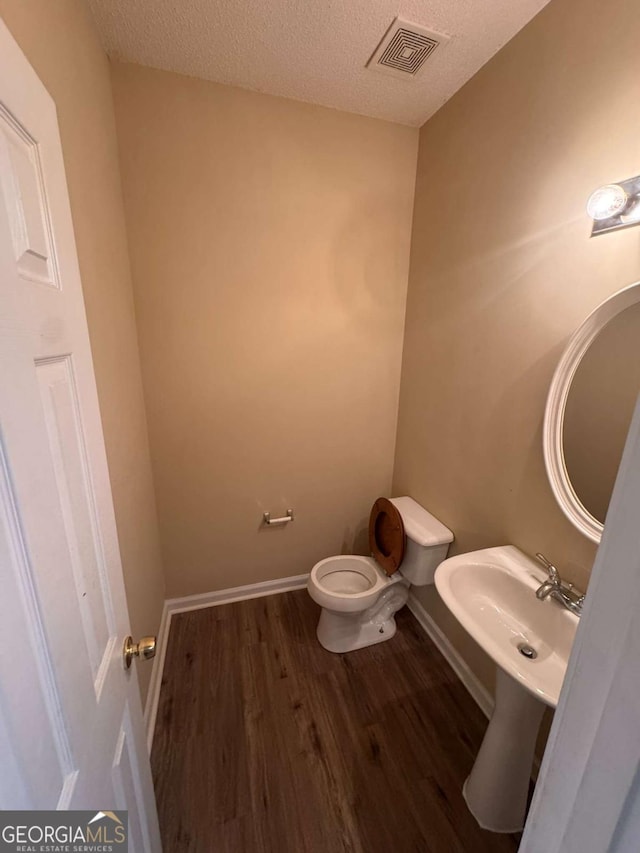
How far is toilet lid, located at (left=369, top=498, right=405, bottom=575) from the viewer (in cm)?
183

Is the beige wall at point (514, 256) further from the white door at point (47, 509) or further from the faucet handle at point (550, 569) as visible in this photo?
the white door at point (47, 509)

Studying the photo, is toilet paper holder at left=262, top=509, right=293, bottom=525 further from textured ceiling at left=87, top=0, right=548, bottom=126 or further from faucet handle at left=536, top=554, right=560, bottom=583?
textured ceiling at left=87, top=0, right=548, bottom=126

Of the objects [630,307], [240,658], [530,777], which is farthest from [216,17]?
[530,777]

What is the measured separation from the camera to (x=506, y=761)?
1.16 meters

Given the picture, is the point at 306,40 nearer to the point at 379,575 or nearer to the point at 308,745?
the point at 379,575

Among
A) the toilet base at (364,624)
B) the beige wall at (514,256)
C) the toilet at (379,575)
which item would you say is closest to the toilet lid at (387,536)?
the toilet at (379,575)

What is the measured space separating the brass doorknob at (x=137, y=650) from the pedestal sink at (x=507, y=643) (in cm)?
89

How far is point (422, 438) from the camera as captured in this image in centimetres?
193

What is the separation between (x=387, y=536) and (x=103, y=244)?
6.12ft

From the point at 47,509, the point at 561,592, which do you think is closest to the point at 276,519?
the point at 561,592

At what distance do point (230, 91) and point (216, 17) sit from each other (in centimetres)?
34

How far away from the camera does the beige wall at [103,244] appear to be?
849mm

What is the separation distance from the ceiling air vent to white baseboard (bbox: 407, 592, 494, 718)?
260cm

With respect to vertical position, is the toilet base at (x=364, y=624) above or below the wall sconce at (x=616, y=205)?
below
